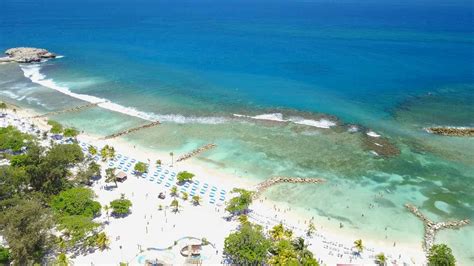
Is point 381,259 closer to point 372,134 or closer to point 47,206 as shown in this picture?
point 372,134

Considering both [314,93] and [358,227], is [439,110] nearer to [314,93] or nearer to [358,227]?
[314,93]

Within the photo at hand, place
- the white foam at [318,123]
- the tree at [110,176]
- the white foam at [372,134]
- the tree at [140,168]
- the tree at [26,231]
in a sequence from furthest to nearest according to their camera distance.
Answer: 1. the white foam at [318,123]
2. the white foam at [372,134]
3. the tree at [140,168]
4. the tree at [110,176]
5. the tree at [26,231]

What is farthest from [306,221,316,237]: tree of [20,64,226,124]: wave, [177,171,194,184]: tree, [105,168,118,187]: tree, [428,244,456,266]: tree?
[20,64,226,124]: wave

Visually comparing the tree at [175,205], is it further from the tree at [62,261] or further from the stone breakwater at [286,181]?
the tree at [62,261]

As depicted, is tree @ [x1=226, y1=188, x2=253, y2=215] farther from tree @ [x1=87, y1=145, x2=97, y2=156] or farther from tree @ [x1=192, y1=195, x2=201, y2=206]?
tree @ [x1=87, y1=145, x2=97, y2=156]

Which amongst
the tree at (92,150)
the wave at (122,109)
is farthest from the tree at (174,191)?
the wave at (122,109)

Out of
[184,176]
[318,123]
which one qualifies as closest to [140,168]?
[184,176]

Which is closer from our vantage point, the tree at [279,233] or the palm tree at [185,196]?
the tree at [279,233]
